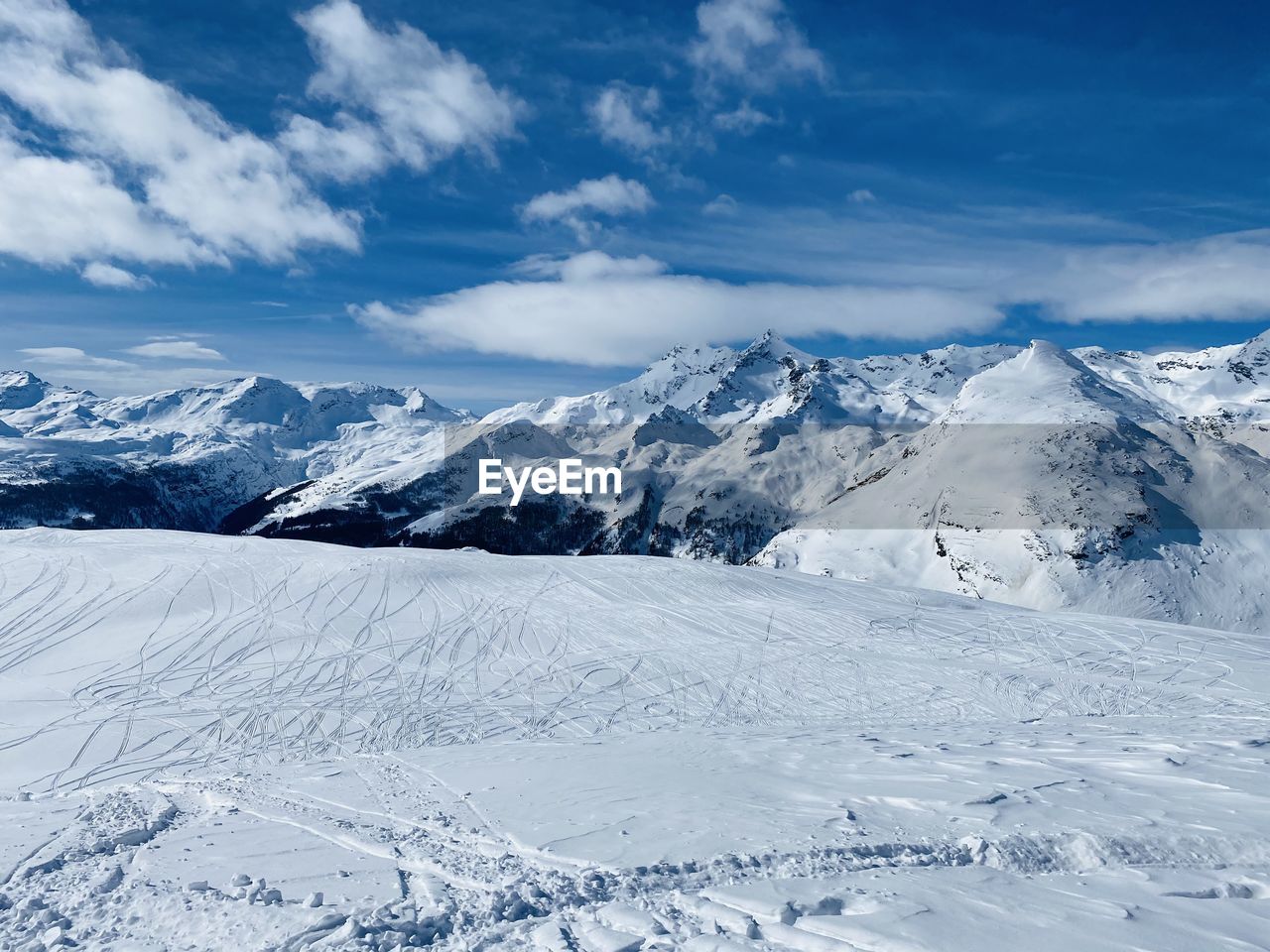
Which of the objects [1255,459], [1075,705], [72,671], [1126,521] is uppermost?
[1255,459]

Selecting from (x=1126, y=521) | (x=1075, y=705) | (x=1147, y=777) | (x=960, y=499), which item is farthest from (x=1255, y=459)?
(x=1147, y=777)

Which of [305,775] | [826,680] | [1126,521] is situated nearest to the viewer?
[305,775]

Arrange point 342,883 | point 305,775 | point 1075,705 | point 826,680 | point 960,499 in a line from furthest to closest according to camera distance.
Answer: point 960,499 < point 826,680 < point 1075,705 < point 305,775 < point 342,883

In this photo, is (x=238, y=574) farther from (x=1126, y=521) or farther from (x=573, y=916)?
(x=1126, y=521)

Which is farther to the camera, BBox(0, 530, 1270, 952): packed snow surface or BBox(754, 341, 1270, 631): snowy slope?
BBox(754, 341, 1270, 631): snowy slope

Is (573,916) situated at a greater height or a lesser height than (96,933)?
greater

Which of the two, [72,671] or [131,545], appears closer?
[72,671]

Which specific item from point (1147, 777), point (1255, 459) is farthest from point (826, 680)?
point (1255, 459)

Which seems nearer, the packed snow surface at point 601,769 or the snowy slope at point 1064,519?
the packed snow surface at point 601,769
